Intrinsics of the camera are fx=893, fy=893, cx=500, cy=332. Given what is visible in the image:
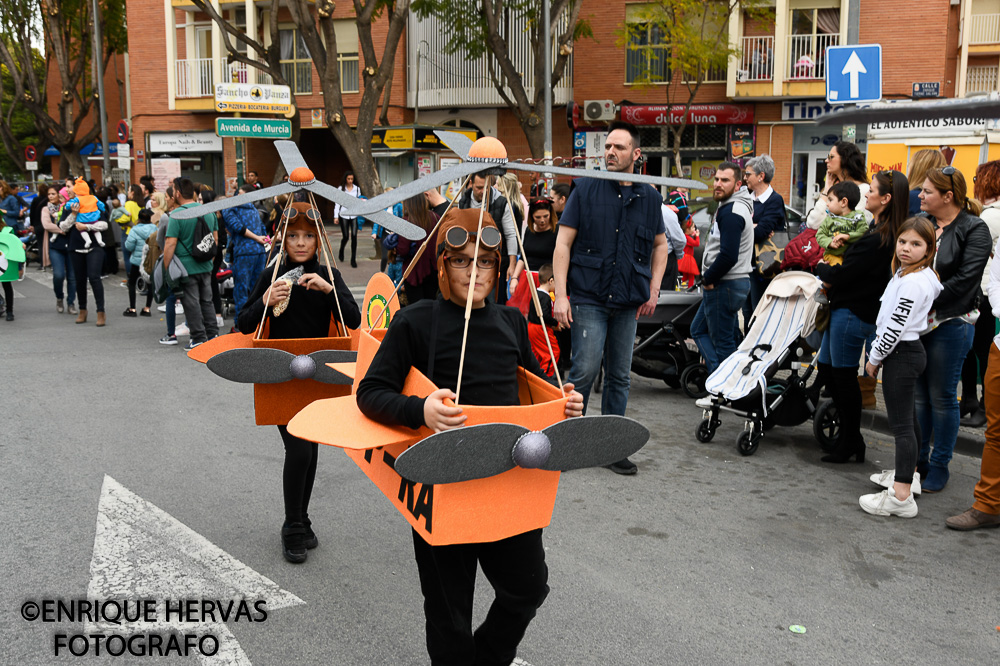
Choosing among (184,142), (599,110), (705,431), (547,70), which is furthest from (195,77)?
(705,431)

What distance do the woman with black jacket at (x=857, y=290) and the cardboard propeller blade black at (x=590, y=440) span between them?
3.47 metres

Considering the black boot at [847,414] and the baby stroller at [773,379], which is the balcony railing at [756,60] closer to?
the baby stroller at [773,379]

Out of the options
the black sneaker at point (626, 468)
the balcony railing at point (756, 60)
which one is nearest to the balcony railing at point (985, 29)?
the balcony railing at point (756, 60)

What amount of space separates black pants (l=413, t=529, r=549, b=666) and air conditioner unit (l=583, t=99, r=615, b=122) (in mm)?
26546

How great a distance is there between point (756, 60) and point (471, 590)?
27.5 metres

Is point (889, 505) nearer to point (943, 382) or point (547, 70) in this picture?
point (943, 382)

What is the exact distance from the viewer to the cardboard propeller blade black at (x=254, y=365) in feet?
13.0

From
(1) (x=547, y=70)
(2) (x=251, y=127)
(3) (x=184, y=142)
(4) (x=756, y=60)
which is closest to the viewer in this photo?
(2) (x=251, y=127)

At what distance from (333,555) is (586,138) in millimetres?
25819

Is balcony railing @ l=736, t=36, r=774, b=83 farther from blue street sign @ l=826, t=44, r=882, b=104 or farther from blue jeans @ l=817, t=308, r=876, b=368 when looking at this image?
blue jeans @ l=817, t=308, r=876, b=368

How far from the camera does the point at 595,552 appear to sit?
460cm

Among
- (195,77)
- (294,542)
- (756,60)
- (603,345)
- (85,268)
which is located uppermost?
(195,77)

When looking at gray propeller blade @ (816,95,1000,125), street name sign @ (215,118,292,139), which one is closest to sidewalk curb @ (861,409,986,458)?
gray propeller blade @ (816,95,1000,125)

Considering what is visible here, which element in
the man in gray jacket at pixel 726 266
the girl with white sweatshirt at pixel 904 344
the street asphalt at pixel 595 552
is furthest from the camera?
the man in gray jacket at pixel 726 266
